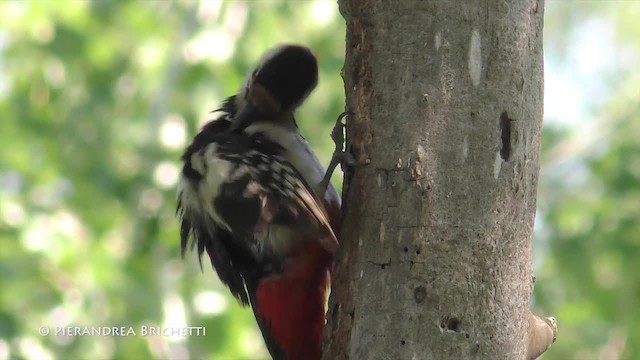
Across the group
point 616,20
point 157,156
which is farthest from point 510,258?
point 616,20

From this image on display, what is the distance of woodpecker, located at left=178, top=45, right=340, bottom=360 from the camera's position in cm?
195

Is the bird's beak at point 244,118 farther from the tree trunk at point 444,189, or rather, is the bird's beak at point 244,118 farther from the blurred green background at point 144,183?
the blurred green background at point 144,183

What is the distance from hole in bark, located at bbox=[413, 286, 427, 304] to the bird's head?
1029mm

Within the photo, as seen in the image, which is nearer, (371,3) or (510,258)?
(510,258)

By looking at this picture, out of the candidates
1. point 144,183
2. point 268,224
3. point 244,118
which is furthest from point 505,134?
point 144,183

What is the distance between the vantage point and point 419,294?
4.91 feet

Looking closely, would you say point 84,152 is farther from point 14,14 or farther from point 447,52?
point 447,52

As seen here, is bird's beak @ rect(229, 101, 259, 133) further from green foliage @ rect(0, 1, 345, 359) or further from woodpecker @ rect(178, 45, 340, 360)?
green foliage @ rect(0, 1, 345, 359)

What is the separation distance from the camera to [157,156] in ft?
12.1

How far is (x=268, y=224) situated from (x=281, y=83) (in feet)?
1.93

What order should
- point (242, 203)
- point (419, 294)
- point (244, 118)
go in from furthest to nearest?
point (244, 118), point (242, 203), point (419, 294)

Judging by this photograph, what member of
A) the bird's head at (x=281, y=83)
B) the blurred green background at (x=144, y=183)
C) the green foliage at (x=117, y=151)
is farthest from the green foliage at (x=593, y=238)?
the bird's head at (x=281, y=83)

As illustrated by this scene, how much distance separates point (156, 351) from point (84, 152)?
1166 mm

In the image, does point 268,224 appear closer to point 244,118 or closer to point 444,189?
point 244,118
